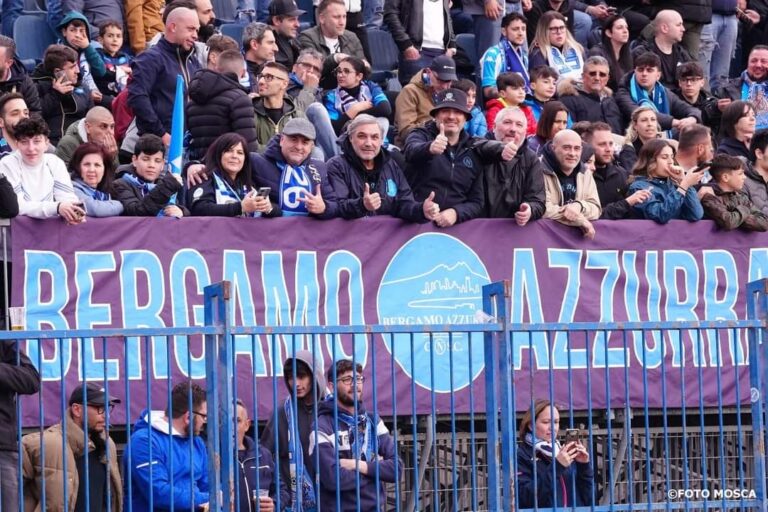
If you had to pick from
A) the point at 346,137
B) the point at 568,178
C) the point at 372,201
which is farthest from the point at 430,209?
the point at 568,178

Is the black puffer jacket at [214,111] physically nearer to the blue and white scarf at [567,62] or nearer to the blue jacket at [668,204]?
the blue jacket at [668,204]

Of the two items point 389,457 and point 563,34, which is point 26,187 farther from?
point 563,34

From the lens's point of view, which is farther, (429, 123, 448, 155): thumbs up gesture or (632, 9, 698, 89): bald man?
(632, 9, 698, 89): bald man

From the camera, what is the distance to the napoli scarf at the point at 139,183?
476 inches

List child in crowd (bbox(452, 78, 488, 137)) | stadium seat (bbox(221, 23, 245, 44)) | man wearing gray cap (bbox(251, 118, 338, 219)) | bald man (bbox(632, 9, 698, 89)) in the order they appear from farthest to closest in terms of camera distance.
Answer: bald man (bbox(632, 9, 698, 89))
stadium seat (bbox(221, 23, 245, 44))
child in crowd (bbox(452, 78, 488, 137))
man wearing gray cap (bbox(251, 118, 338, 219))

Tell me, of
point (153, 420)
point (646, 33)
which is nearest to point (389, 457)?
point (153, 420)

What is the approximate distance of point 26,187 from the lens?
1138 cm

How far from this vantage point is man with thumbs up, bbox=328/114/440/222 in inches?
477

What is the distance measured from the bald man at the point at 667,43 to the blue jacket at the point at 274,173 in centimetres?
663

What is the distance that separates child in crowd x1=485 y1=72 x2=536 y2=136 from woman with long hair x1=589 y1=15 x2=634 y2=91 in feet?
7.83

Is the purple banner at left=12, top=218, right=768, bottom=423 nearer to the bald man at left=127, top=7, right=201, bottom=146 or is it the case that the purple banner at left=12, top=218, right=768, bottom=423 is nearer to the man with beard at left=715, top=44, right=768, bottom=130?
the bald man at left=127, top=7, right=201, bottom=146

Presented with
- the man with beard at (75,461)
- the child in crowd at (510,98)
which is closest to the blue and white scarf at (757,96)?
the child in crowd at (510,98)

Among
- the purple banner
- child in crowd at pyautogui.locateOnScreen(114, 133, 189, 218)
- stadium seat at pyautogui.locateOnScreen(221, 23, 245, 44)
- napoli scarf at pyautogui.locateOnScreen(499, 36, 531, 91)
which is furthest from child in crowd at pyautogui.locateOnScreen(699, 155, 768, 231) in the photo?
stadium seat at pyautogui.locateOnScreen(221, 23, 245, 44)

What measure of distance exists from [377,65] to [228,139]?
6.06 meters
